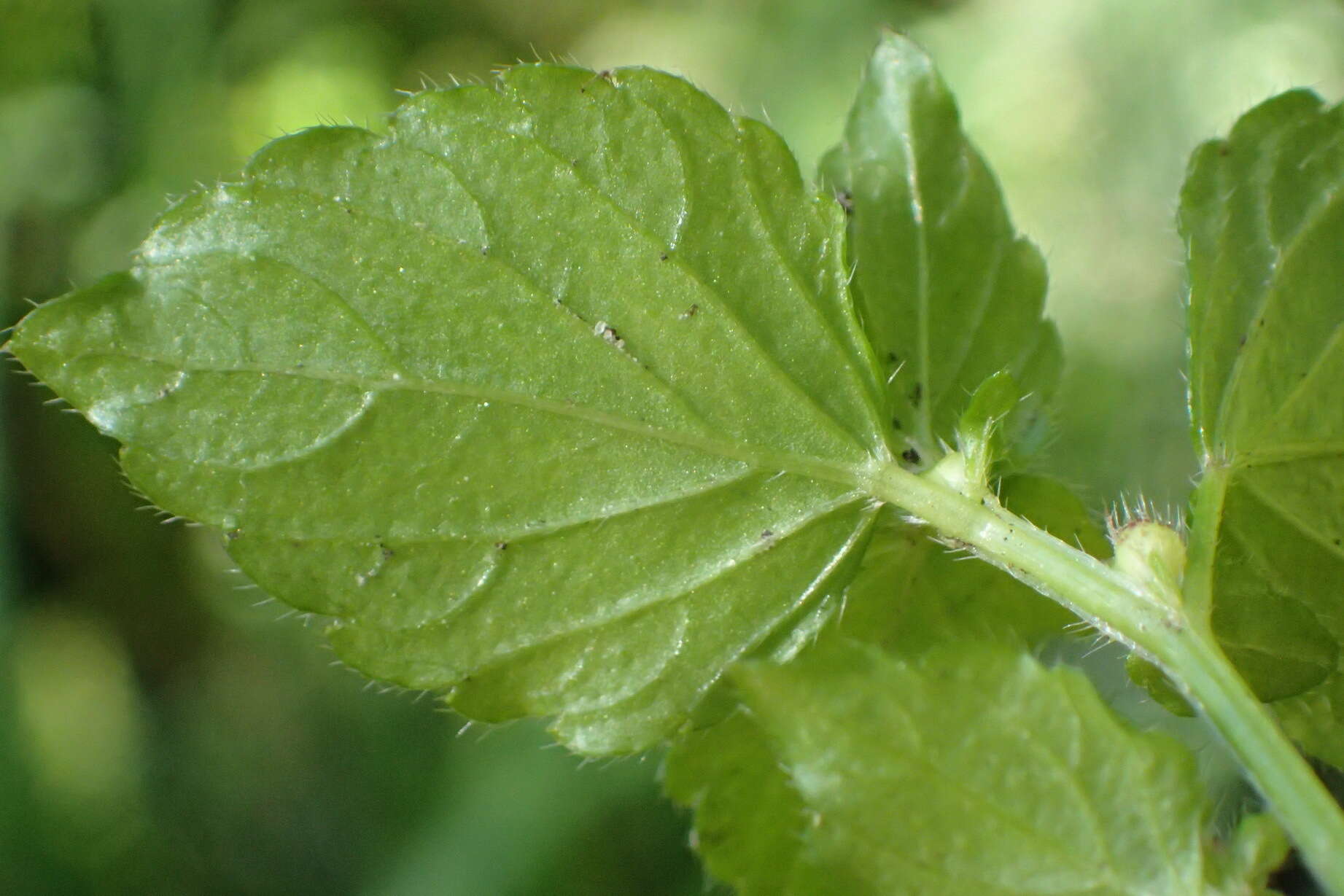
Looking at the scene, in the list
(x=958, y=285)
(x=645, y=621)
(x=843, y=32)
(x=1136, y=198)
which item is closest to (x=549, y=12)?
(x=843, y=32)

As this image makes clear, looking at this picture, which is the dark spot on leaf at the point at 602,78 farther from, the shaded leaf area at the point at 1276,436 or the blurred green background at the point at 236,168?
the blurred green background at the point at 236,168

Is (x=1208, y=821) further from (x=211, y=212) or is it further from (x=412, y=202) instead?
(x=211, y=212)

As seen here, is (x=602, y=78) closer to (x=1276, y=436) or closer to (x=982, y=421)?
(x=982, y=421)

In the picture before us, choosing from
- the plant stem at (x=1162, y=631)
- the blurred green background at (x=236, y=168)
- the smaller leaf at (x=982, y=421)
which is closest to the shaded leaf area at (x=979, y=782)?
the plant stem at (x=1162, y=631)

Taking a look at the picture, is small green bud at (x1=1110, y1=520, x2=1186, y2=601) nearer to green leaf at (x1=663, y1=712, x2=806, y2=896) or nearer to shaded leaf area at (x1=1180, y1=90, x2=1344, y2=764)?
shaded leaf area at (x1=1180, y1=90, x2=1344, y2=764)

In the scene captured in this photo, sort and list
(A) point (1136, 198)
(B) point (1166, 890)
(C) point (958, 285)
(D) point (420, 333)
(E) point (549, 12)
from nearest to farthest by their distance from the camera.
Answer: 1. (B) point (1166, 890)
2. (D) point (420, 333)
3. (C) point (958, 285)
4. (A) point (1136, 198)
5. (E) point (549, 12)

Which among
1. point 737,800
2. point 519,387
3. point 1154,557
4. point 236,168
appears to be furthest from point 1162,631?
point 236,168
